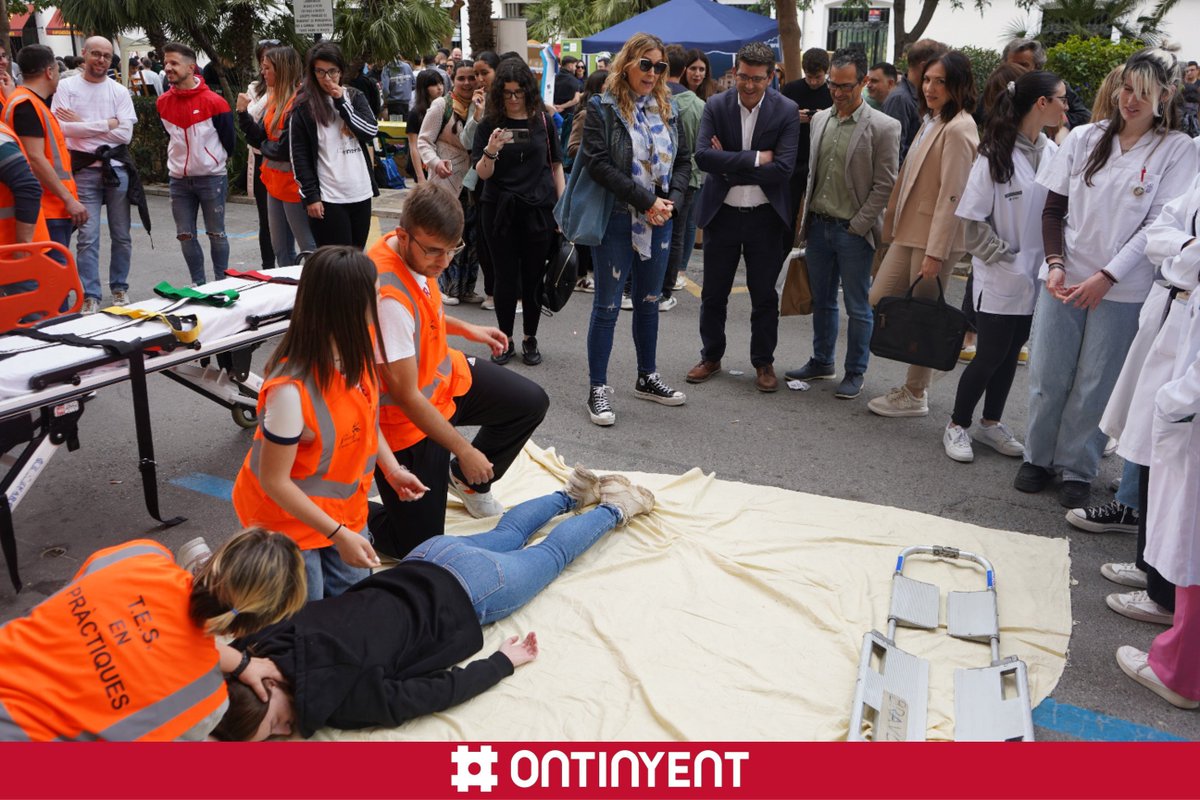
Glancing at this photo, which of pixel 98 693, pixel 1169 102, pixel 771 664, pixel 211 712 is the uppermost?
pixel 1169 102

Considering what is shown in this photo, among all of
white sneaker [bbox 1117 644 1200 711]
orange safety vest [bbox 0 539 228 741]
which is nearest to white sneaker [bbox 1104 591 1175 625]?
white sneaker [bbox 1117 644 1200 711]

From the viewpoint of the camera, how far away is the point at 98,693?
7.72ft

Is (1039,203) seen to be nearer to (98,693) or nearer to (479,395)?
(479,395)

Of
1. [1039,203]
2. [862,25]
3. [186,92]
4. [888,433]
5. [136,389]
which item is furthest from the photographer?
[862,25]

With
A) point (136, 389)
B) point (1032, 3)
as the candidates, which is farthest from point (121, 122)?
point (1032, 3)

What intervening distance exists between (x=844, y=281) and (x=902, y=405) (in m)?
0.81

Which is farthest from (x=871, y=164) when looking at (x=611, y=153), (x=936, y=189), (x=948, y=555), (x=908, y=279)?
(x=948, y=555)

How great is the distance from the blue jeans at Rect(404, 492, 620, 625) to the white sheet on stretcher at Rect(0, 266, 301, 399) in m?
1.46

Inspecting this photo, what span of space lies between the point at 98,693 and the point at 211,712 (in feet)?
0.95

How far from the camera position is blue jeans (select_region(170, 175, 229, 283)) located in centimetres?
758

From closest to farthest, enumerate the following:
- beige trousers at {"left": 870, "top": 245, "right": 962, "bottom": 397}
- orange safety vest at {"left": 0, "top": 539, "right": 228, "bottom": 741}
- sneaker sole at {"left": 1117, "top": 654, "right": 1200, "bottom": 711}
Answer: orange safety vest at {"left": 0, "top": 539, "right": 228, "bottom": 741} < sneaker sole at {"left": 1117, "top": 654, "right": 1200, "bottom": 711} < beige trousers at {"left": 870, "top": 245, "right": 962, "bottom": 397}

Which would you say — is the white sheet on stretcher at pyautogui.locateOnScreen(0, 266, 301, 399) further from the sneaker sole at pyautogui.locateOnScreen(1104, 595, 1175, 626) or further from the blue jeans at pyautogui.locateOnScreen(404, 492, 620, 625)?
the sneaker sole at pyautogui.locateOnScreen(1104, 595, 1175, 626)

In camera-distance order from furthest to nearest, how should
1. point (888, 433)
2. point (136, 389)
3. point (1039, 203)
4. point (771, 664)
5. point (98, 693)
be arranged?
point (888, 433) < point (1039, 203) < point (136, 389) < point (771, 664) < point (98, 693)

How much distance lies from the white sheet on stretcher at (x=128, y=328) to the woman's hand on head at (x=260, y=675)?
61.3 inches
